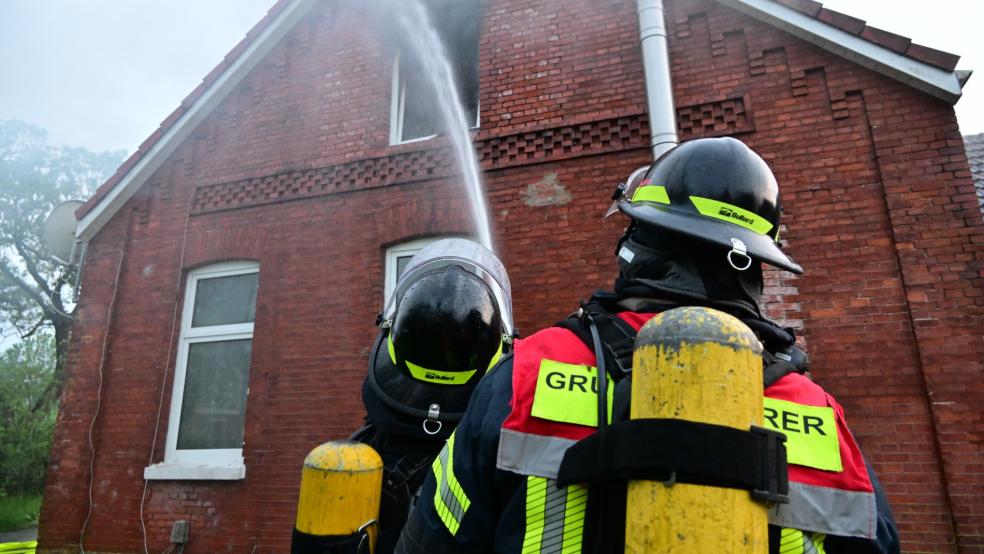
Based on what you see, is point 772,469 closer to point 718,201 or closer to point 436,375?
point 718,201

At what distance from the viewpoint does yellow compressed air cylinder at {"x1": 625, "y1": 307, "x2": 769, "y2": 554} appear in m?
0.94

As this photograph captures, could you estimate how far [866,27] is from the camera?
17.5 ft

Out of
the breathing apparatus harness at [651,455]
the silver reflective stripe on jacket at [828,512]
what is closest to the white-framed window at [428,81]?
the breathing apparatus harness at [651,455]

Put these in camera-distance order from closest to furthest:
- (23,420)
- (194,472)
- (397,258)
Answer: (194,472), (397,258), (23,420)

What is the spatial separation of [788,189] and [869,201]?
64 cm

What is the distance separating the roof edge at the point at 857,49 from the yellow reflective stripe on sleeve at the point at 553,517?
219 inches

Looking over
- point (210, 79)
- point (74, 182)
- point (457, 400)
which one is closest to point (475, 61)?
point (210, 79)

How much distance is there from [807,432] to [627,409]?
35cm

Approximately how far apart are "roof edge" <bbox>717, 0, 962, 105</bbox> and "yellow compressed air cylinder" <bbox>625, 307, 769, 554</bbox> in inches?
212

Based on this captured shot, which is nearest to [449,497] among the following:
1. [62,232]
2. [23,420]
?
[62,232]

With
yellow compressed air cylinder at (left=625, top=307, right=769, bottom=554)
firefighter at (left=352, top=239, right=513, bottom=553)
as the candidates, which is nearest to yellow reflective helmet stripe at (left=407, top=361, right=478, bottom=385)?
firefighter at (left=352, top=239, right=513, bottom=553)

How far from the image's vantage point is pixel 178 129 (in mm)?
7664

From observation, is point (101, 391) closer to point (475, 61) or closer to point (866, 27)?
point (475, 61)

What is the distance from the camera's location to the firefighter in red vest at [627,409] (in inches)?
45.0
